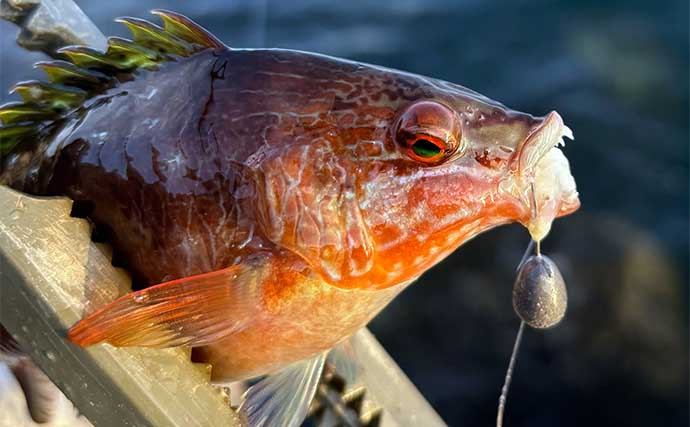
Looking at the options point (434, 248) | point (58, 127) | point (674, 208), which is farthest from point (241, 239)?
point (674, 208)

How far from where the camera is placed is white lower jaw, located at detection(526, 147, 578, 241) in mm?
1399

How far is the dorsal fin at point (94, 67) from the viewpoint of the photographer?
1.52m

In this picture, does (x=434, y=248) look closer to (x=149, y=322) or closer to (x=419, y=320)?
(x=149, y=322)

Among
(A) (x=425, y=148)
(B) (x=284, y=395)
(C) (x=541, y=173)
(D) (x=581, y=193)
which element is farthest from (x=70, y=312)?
(D) (x=581, y=193)

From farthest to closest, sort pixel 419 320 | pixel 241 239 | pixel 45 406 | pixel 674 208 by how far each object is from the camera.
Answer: pixel 674 208 < pixel 419 320 < pixel 45 406 < pixel 241 239

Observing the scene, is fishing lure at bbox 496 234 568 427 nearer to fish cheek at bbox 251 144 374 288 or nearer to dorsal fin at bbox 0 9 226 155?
fish cheek at bbox 251 144 374 288

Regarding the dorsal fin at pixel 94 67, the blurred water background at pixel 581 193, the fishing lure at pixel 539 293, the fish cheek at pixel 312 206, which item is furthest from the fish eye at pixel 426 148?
the blurred water background at pixel 581 193

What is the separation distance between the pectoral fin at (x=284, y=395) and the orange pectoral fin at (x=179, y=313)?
327mm

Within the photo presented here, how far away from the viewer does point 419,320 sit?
14.4 ft

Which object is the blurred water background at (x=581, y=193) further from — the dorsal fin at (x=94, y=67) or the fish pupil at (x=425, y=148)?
the fish pupil at (x=425, y=148)

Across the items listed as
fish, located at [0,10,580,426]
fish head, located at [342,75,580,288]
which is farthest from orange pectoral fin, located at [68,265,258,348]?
fish head, located at [342,75,580,288]

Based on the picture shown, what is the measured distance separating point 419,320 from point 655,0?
3.41 metres

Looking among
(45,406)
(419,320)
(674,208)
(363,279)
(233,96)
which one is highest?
(233,96)

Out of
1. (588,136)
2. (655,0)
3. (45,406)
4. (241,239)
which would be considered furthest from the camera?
(655,0)
